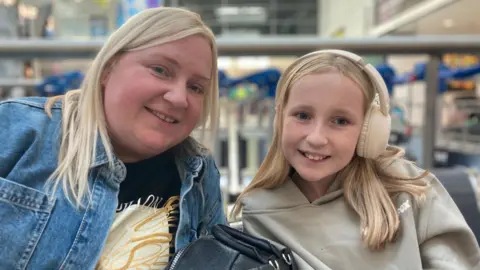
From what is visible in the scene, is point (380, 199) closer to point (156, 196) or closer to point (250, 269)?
point (250, 269)

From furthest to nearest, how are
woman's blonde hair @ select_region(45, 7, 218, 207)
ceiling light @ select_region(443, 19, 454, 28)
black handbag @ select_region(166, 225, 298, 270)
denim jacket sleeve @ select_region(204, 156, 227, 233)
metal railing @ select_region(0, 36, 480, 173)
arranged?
ceiling light @ select_region(443, 19, 454, 28), metal railing @ select_region(0, 36, 480, 173), denim jacket sleeve @ select_region(204, 156, 227, 233), woman's blonde hair @ select_region(45, 7, 218, 207), black handbag @ select_region(166, 225, 298, 270)

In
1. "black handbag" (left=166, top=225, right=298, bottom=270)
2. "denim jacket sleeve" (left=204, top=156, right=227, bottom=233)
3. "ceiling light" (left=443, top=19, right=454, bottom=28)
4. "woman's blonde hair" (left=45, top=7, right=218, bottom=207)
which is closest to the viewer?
"black handbag" (left=166, top=225, right=298, bottom=270)

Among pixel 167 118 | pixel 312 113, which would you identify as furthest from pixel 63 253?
pixel 312 113

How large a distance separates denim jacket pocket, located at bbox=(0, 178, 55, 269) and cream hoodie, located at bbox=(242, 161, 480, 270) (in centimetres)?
48

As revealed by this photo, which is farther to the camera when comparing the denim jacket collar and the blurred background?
the blurred background

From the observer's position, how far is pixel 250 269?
0.79m

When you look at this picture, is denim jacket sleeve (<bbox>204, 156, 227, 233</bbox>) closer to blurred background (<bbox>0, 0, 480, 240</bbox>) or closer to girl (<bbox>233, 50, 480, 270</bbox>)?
girl (<bbox>233, 50, 480, 270</bbox>)

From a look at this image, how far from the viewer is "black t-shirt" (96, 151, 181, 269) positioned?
939 millimetres

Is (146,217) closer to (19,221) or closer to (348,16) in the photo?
(19,221)

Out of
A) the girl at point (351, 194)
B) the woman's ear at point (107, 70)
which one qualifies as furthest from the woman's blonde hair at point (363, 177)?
the woman's ear at point (107, 70)

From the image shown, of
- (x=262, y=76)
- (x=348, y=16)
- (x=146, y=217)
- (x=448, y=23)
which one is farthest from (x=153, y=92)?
(x=348, y=16)

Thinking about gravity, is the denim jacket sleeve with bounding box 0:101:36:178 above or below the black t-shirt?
above

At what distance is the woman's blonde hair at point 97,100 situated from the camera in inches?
35.8

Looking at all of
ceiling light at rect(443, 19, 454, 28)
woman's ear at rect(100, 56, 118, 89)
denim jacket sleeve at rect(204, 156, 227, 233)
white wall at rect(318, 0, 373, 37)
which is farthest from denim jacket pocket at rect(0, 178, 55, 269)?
white wall at rect(318, 0, 373, 37)
